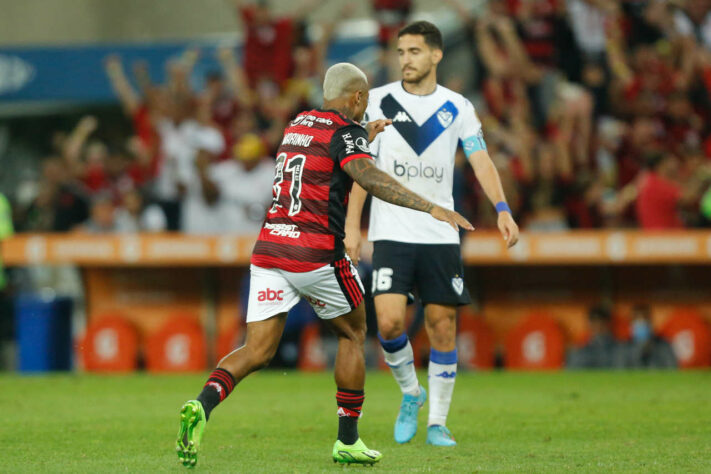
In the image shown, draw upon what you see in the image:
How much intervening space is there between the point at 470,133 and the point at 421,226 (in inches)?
27.1

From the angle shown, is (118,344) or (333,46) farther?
(333,46)

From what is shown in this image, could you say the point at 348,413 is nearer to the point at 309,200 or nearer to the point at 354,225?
the point at 309,200

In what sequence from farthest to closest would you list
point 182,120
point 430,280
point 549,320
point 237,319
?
point 182,120 < point 237,319 < point 549,320 < point 430,280

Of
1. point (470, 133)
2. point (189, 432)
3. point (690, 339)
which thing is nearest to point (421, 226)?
point (470, 133)

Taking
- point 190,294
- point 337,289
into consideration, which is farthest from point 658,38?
point 337,289

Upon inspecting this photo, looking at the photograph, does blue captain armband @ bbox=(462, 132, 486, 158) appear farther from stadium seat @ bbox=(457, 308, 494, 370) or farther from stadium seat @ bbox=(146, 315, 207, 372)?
stadium seat @ bbox=(146, 315, 207, 372)

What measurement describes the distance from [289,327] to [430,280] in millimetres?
6852

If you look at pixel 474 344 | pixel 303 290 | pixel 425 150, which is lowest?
pixel 474 344

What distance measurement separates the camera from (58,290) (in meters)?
15.7

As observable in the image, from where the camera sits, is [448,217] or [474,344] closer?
[448,217]

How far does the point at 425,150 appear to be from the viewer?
7.67 metres

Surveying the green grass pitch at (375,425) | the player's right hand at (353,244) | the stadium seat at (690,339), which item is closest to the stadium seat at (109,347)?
the green grass pitch at (375,425)

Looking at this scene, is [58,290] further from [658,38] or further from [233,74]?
[658,38]

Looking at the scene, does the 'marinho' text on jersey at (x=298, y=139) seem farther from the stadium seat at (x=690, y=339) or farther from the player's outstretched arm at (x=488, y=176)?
the stadium seat at (x=690, y=339)
